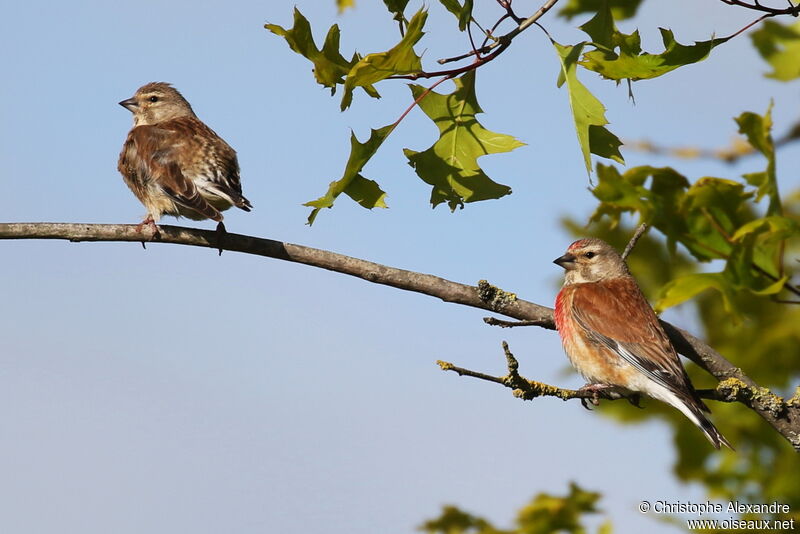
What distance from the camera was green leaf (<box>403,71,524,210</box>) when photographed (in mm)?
5273

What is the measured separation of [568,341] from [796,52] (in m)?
2.64

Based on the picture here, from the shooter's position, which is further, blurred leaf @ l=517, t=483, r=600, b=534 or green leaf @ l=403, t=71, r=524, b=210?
green leaf @ l=403, t=71, r=524, b=210

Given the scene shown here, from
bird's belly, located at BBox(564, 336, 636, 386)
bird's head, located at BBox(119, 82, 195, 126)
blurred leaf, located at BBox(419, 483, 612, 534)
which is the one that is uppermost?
bird's head, located at BBox(119, 82, 195, 126)

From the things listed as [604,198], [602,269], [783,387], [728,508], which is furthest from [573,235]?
[604,198]

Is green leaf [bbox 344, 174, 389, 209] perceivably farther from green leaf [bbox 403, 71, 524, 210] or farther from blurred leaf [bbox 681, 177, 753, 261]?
blurred leaf [bbox 681, 177, 753, 261]

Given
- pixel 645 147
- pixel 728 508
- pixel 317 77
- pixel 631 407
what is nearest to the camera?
pixel 317 77

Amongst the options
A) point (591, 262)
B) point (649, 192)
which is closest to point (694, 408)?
point (591, 262)

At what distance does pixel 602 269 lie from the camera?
7.50 meters

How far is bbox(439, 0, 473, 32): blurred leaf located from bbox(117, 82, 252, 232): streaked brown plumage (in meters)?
2.79

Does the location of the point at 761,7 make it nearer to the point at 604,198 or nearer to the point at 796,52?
the point at 796,52

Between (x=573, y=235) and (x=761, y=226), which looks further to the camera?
(x=573, y=235)

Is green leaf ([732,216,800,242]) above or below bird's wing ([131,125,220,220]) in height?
below

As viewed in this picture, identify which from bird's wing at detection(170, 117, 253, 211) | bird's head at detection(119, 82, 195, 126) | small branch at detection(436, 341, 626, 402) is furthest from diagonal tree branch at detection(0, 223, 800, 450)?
bird's head at detection(119, 82, 195, 126)

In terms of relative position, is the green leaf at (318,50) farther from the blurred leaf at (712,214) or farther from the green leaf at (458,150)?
the blurred leaf at (712,214)
